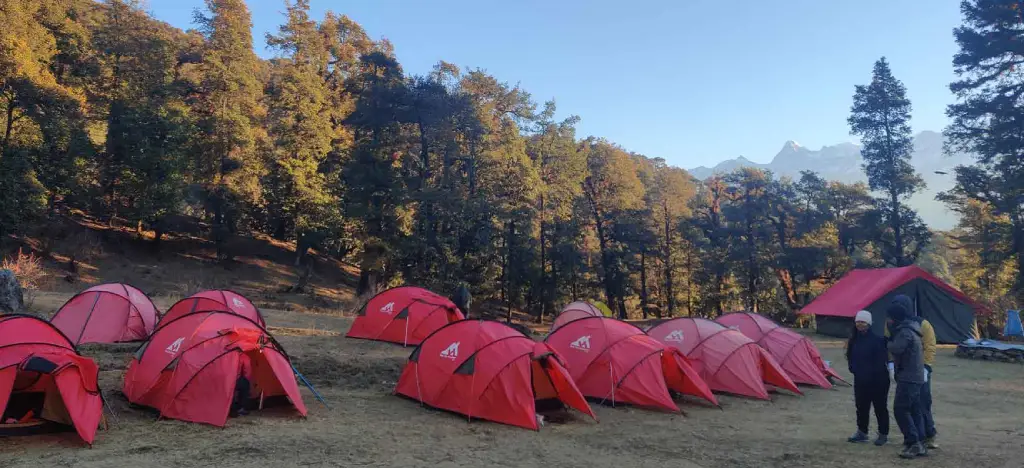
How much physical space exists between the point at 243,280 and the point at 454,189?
13.2 metres

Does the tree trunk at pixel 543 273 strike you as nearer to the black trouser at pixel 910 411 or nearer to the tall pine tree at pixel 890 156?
the tall pine tree at pixel 890 156

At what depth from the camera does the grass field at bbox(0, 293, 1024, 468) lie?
6.73m

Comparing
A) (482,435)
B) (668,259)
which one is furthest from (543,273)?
(482,435)

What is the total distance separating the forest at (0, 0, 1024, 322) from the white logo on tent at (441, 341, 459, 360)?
657 inches

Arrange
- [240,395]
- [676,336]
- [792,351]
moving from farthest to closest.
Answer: [792,351]
[676,336]
[240,395]

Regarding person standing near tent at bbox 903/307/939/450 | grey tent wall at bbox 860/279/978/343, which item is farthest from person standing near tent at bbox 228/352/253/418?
grey tent wall at bbox 860/279/978/343

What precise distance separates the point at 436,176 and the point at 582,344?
22456 millimetres

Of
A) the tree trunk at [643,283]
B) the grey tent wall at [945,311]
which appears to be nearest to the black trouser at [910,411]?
the grey tent wall at [945,311]

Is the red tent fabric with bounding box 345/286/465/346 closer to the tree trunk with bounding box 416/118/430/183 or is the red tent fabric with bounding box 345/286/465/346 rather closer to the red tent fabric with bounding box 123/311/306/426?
the red tent fabric with bounding box 123/311/306/426

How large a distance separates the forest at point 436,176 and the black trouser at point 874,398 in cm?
1985

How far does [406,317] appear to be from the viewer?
16359 millimetres

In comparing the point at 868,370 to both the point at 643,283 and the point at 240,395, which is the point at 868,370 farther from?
the point at 643,283

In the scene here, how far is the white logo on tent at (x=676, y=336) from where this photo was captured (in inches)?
498

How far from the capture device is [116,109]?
100 ft
